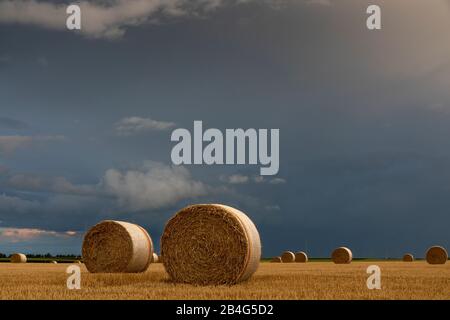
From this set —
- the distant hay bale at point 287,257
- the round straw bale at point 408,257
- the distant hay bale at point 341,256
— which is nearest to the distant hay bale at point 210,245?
the distant hay bale at point 341,256

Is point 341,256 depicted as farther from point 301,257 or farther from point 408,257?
point 408,257

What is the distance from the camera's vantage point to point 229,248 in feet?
48.6

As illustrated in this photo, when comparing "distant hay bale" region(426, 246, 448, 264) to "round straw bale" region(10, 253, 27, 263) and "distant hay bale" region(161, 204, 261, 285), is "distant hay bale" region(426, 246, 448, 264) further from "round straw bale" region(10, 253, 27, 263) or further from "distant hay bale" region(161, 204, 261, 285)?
"round straw bale" region(10, 253, 27, 263)

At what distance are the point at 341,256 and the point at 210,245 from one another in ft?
68.4

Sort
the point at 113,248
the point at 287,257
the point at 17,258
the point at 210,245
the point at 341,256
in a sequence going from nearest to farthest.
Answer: the point at 210,245 < the point at 113,248 < the point at 341,256 < the point at 17,258 < the point at 287,257

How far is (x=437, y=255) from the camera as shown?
3456 cm

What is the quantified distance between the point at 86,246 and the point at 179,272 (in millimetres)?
5468

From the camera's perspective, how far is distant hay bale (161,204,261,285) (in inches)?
577

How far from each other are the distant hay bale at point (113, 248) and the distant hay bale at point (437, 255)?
20.7 metres

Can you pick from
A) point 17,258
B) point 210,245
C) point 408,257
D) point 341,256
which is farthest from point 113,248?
point 408,257

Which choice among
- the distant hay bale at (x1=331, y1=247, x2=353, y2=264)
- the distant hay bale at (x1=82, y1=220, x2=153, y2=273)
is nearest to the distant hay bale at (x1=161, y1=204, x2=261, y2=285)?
the distant hay bale at (x1=82, y1=220, x2=153, y2=273)
